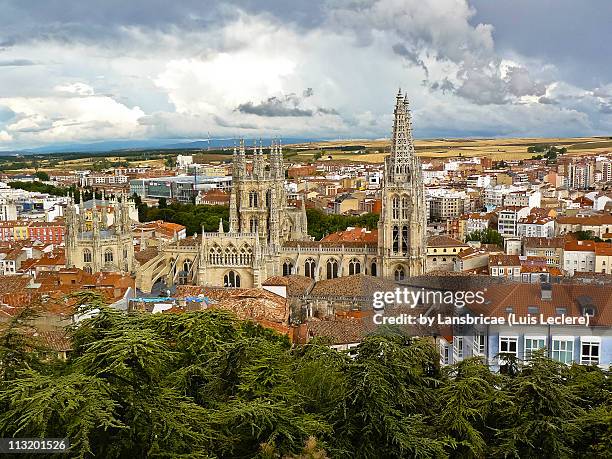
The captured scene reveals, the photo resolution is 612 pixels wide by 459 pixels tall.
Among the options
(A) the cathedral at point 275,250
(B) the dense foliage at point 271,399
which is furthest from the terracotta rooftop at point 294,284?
(B) the dense foliage at point 271,399

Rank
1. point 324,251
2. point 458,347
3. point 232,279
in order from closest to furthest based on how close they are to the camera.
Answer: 1. point 458,347
2. point 232,279
3. point 324,251

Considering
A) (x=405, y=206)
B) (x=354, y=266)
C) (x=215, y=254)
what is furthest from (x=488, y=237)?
(x=215, y=254)

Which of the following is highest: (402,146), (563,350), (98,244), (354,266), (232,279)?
(402,146)

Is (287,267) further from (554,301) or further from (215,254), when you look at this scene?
(554,301)

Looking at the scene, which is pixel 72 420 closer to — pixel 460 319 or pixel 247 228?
pixel 460 319

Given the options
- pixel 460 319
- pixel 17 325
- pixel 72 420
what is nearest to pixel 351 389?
pixel 72 420

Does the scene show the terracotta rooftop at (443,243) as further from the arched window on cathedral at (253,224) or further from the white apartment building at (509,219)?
the white apartment building at (509,219)

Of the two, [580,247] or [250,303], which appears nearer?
[250,303]
